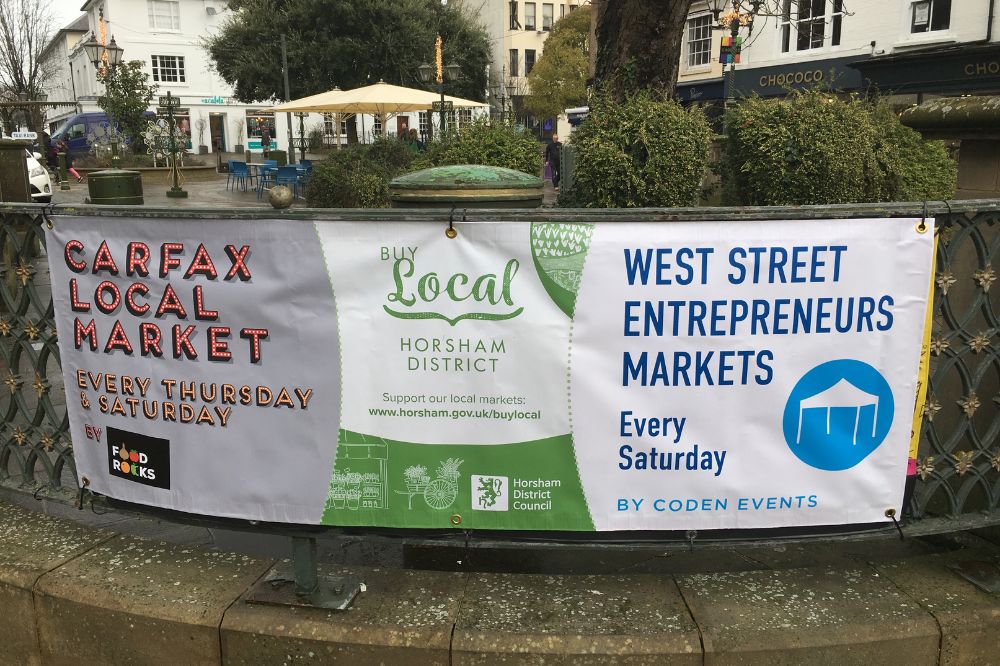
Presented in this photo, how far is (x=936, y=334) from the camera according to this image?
2674 millimetres

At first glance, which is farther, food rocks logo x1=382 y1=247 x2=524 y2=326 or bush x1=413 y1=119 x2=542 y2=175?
bush x1=413 y1=119 x2=542 y2=175

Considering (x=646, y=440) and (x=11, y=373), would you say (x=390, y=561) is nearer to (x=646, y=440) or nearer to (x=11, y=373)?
(x=646, y=440)

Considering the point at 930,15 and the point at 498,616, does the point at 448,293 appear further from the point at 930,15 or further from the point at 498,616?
the point at 930,15

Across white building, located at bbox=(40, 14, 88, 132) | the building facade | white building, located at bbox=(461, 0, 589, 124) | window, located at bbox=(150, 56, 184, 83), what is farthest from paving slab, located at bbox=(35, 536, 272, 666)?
white building, located at bbox=(40, 14, 88, 132)

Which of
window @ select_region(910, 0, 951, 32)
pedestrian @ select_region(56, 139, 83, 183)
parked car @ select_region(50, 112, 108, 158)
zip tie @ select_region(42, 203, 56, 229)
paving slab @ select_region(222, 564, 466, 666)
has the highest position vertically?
window @ select_region(910, 0, 951, 32)

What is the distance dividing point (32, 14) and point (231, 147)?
17.1 m

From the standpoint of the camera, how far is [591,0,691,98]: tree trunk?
6.73m

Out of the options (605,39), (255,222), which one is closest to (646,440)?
(255,222)

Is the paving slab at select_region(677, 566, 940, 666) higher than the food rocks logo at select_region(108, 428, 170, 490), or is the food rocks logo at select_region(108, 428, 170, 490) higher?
the food rocks logo at select_region(108, 428, 170, 490)

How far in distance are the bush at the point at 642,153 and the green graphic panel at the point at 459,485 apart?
314cm

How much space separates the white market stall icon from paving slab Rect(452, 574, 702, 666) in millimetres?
766

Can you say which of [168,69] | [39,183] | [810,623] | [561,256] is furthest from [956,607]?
[168,69]

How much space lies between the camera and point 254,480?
270 cm

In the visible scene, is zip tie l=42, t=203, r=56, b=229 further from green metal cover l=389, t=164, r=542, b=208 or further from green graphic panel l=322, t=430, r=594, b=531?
green metal cover l=389, t=164, r=542, b=208
